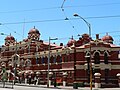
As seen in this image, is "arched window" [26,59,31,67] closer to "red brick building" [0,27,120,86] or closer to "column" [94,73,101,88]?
"red brick building" [0,27,120,86]

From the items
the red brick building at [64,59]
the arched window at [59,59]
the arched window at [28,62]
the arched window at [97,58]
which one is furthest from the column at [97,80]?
the arched window at [28,62]

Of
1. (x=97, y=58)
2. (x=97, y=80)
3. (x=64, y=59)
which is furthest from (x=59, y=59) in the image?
(x=97, y=80)

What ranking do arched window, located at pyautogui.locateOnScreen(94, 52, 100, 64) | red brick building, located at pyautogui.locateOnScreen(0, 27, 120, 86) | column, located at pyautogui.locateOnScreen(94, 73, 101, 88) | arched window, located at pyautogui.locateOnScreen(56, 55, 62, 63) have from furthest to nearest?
arched window, located at pyautogui.locateOnScreen(56, 55, 62, 63), arched window, located at pyautogui.locateOnScreen(94, 52, 100, 64), red brick building, located at pyautogui.locateOnScreen(0, 27, 120, 86), column, located at pyautogui.locateOnScreen(94, 73, 101, 88)

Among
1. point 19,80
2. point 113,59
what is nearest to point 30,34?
point 19,80

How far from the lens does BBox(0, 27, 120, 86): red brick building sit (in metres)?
62.7

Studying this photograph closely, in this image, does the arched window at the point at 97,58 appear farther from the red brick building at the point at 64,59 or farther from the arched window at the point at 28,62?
the arched window at the point at 28,62

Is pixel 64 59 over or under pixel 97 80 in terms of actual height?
over

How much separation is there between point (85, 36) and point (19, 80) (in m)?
22.2

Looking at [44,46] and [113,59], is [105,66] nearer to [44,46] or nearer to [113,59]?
[113,59]

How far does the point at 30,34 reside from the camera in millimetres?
87750

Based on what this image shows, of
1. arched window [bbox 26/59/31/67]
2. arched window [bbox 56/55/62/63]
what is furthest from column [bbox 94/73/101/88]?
arched window [bbox 26/59/31/67]

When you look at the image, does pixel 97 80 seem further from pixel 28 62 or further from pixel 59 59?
pixel 28 62

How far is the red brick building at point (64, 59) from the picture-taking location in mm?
62719

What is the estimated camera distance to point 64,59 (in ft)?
233
